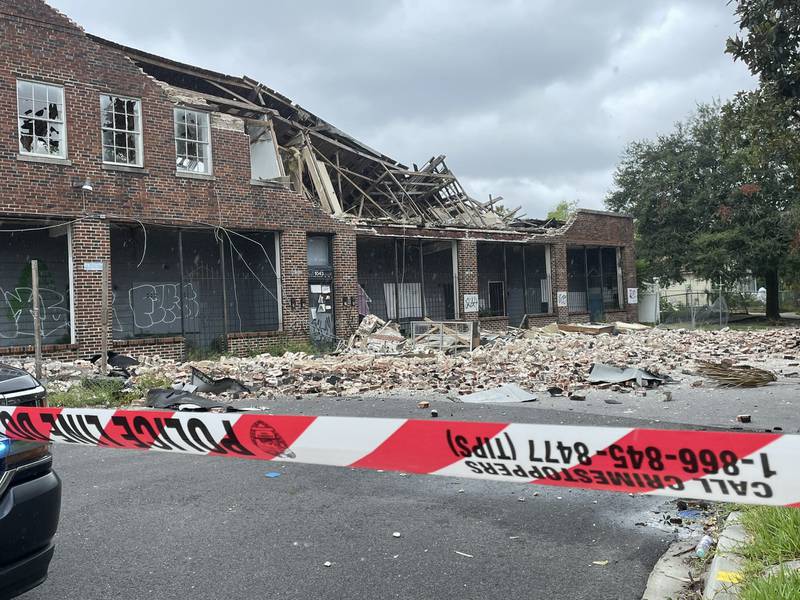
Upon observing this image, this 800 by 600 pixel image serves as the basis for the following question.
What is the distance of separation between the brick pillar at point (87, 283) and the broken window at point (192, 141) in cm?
265

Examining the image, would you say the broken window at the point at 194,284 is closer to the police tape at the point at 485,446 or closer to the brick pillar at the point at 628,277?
the police tape at the point at 485,446

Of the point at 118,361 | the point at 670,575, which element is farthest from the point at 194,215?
the point at 670,575

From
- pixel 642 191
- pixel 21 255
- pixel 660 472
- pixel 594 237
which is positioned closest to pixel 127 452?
pixel 660 472

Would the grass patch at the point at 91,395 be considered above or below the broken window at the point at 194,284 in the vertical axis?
below

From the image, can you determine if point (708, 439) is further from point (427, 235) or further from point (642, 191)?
point (642, 191)

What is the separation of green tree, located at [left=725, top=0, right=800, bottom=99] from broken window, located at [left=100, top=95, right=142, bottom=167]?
12579 mm

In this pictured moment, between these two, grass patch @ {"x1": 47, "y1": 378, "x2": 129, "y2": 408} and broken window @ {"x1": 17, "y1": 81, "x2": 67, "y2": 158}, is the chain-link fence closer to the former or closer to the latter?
grass patch @ {"x1": 47, "y1": 378, "x2": 129, "y2": 408}

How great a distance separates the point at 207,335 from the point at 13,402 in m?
15.4

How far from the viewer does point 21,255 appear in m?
16.0

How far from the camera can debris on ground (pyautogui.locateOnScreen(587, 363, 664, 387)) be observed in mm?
11141

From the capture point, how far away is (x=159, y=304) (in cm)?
1808

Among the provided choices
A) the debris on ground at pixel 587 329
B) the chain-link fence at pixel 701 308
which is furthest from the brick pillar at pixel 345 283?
the chain-link fence at pixel 701 308

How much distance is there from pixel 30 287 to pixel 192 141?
5385 millimetres

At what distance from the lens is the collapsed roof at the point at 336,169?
1836 centimetres
